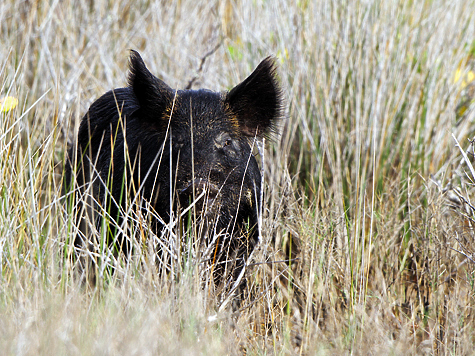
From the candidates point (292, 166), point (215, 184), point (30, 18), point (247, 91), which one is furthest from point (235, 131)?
point (30, 18)

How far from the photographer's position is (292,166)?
4277 millimetres

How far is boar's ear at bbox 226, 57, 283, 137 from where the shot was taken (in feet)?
10.5

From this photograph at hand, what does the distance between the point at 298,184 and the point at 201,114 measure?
1299 mm

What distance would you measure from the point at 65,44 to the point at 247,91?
284 centimetres

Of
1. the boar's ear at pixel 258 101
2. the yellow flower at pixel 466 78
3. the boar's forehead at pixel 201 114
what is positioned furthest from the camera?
the yellow flower at pixel 466 78

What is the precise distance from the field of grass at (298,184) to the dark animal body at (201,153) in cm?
21

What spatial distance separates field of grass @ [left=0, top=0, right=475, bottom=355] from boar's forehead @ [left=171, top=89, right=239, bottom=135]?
0.46 meters

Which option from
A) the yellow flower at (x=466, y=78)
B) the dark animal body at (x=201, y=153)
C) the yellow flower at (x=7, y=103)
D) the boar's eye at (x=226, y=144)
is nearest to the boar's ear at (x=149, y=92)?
the dark animal body at (x=201, y=153)

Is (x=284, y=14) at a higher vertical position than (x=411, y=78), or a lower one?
higher

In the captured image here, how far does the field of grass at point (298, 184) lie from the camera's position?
2.26 metres

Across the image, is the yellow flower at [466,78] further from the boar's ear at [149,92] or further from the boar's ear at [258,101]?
the boar's ear at [149,92]

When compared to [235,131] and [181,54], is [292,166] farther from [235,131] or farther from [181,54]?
[181,54]

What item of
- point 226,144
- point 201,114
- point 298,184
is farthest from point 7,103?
point 298,184

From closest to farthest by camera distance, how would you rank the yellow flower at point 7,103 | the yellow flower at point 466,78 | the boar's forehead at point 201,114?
the yellow flower at point 7,103
the boar's forehead at point 201,114
the yellow flower at point 466,78
